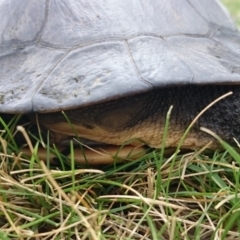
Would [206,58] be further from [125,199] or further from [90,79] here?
[125,199]

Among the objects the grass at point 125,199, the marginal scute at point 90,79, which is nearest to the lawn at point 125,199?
the grass at point 125,199

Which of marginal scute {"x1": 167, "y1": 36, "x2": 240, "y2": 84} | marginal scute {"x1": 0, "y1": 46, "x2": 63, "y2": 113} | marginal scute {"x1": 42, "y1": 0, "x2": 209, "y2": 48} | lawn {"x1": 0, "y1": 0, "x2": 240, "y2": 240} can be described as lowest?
lawn {"x1": 0, "y1": 0, "x2": 240, "y2": 240}

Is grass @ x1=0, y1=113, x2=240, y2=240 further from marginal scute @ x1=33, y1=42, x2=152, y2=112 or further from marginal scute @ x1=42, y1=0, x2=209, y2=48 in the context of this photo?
marginal scute @ x1=42, y1=0, x2=209, y2=48

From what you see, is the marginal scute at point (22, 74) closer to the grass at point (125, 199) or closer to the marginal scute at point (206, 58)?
the grass at point (125, 199)

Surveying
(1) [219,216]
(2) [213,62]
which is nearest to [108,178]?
(1) [219,216]

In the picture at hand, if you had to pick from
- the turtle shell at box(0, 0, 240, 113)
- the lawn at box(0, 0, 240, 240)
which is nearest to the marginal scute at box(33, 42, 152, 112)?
the turtle shell at box(0, 0, 240, 113)

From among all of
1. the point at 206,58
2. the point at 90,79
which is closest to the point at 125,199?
the point at 90,79
